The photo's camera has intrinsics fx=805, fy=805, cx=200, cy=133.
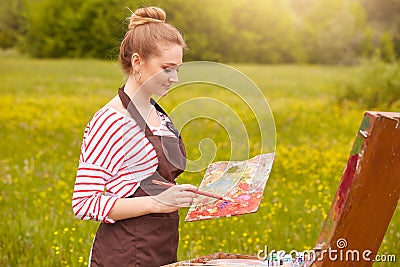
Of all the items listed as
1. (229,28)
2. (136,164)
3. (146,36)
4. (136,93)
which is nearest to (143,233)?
(136,164)

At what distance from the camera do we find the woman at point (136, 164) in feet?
11.4

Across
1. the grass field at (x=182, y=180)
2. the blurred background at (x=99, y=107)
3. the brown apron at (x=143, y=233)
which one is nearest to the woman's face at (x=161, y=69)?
the brown apron at (x=143, y=233)

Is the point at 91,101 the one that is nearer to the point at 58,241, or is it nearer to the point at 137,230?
the point at 58,241

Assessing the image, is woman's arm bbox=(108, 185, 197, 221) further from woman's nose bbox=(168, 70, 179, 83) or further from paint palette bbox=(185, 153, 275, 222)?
woman's nose bbox=(168, 70, 179, 83)

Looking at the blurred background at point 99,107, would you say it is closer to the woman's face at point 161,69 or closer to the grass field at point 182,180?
the grass field at point 182,180

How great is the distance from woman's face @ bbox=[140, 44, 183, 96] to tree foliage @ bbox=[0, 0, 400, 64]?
35.3 metres

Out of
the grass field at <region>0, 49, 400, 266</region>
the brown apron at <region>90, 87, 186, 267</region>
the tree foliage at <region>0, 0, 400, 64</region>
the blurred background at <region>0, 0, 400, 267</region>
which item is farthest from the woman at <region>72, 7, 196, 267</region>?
the tree foliage at <region>0, 0, 400, 64</region>

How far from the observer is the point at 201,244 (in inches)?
250

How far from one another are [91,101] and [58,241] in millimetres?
11161

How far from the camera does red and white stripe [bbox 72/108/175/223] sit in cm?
346

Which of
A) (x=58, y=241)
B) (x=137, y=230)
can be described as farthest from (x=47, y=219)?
(x=137, y=230)

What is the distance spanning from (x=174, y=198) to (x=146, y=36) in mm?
765

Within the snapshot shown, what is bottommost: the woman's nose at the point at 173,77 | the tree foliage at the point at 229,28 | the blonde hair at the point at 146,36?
the woman's nose at the point at 173,77

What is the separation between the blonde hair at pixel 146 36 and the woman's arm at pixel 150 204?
2.07ft
